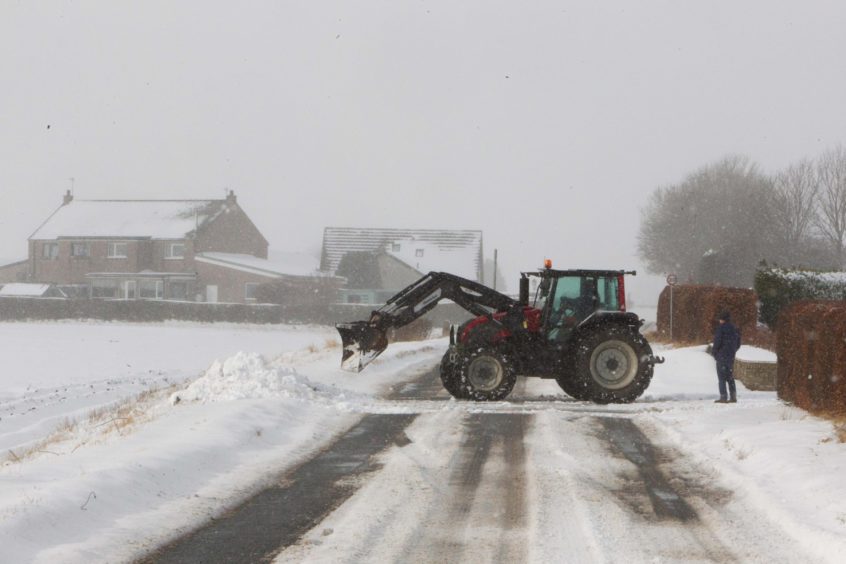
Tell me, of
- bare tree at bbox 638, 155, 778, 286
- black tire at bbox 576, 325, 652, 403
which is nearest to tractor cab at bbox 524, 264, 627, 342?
black tire at bbox 576, 325, 652, 403

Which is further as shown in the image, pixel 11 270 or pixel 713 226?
pixel 11 270

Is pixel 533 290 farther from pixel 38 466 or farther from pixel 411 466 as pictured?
pixel 38 466

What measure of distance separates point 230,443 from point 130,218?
6797cm

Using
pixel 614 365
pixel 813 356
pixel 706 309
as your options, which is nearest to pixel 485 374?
pixel 614 365

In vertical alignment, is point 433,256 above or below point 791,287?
above

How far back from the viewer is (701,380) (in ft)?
68.2

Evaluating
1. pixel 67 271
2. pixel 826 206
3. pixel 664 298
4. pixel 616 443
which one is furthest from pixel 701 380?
pixel 67 271

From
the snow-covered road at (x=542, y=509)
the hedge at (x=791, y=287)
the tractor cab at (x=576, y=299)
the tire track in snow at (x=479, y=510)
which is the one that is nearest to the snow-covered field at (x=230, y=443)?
the snow-covered road at (x=542, y=509)

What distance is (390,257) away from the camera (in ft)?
249

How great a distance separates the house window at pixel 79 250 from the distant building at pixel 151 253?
8 centimetres

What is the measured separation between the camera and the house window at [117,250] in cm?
7194

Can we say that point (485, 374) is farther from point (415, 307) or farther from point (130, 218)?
point (130, 218)

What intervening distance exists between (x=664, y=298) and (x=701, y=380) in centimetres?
1892

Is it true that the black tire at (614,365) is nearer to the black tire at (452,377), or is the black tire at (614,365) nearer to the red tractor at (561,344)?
the red tractor at (561,344)
